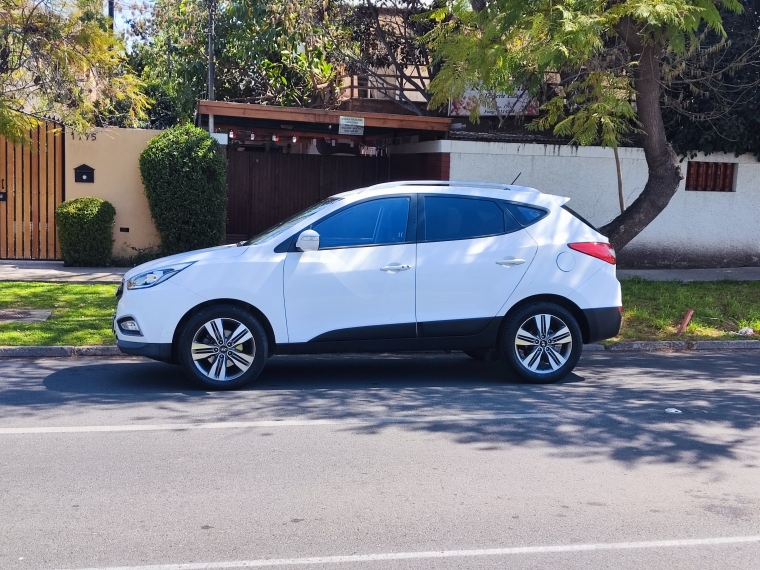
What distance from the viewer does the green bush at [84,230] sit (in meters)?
15.2

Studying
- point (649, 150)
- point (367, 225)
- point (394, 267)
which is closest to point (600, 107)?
point (649, 150)

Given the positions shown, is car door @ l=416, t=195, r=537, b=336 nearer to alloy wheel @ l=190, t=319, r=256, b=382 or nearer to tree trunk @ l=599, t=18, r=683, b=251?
alloy wheel @ l=190, t=319, r=256, b=382

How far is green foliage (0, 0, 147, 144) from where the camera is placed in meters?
11.3

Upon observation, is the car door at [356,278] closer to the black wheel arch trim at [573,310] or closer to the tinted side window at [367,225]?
the tinted side window at [367,225]

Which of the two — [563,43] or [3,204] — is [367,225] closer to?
[563,43]

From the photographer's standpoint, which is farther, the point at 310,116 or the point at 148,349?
the point at 310,116

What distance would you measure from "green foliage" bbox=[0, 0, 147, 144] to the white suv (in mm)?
4829

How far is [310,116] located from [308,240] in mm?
7826

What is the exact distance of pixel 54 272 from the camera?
14.6 m

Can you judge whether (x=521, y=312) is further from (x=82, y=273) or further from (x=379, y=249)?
(x=82, y=273)

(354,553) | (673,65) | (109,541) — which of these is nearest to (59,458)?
(109,541)

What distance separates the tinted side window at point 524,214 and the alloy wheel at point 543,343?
2.99ft

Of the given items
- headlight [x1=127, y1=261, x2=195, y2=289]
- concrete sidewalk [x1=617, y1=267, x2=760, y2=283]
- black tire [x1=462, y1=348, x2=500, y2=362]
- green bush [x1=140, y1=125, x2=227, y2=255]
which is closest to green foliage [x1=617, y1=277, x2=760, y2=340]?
concrete sidewalk [x1=617, y1=267, x2=760, y2=283]

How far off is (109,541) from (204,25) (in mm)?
16100
